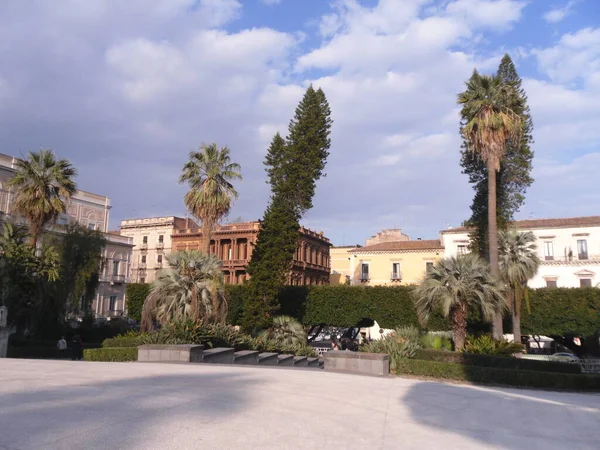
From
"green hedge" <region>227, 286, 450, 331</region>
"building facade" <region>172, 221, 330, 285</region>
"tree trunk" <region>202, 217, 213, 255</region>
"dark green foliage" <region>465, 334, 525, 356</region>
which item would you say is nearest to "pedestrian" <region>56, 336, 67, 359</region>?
"tree trunk" <region>202, 217, 213, 255</region>

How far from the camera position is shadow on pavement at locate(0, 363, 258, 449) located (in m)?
5.73

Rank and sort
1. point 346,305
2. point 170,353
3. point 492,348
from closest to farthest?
point 170,353 → point 492,348 → point 346,305

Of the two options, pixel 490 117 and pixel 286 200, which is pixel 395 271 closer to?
pixel 286 200

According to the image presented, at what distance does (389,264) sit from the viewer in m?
60.6

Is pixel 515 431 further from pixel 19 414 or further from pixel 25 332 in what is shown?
pixel 25 332

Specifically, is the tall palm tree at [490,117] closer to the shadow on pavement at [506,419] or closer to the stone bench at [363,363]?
the stone bench at [363,363]

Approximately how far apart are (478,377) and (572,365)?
3.96 metres

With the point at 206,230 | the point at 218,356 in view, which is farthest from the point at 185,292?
the point at 206,230

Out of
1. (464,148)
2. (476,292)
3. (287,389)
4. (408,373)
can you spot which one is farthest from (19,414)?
(464,148)

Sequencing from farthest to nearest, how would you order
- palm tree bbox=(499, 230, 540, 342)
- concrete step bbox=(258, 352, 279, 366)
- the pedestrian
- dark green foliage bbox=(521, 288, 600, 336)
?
dark green foliage bbox=(521, 288, 600, 336) < palm tree bbox=(499, 230, 540, 342) < the pedestrian < concrete step bbox=(258, 352, 279, 366)

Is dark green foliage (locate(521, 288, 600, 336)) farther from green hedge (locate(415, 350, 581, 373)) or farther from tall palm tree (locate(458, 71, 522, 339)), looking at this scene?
green hedge (locate(415, 350, 581, 373))

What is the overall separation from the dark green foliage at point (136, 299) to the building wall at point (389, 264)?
87.9 ft

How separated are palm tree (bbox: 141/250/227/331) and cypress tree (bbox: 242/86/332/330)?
10.1m

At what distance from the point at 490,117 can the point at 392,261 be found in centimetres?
3518
